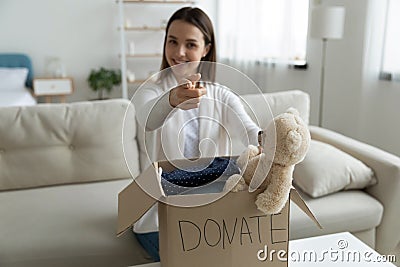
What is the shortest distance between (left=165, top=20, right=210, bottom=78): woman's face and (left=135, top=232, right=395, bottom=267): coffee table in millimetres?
519

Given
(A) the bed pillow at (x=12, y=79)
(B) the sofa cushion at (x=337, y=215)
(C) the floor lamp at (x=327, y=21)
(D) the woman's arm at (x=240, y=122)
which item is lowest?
(B) the sofa cushion at (x=337, y=215)

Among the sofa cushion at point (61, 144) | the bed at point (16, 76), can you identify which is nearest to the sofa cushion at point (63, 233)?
the sofa cushion at point (61, 144)

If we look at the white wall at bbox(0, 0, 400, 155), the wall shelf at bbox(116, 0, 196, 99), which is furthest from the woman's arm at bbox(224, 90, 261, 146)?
the wall shelf at bbox(116, 0, 196, 99)

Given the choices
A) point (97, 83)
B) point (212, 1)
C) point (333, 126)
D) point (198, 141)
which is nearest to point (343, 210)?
point (198, 141)

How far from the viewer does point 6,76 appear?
4.05 metres

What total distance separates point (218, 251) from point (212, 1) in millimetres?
4490

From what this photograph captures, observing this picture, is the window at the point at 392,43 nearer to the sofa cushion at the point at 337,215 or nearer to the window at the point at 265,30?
the window at the point at 265,30

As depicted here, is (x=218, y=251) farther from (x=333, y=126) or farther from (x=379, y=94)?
(x=333, y=126)

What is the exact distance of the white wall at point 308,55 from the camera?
8.20ft

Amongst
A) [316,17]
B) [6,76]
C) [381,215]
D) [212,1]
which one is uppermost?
[212,1]

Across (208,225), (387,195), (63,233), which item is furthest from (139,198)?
(387,195)

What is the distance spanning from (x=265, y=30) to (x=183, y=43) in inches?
107

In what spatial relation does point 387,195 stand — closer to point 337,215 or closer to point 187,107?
point 337,215

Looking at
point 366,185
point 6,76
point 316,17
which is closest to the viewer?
point 366,185
